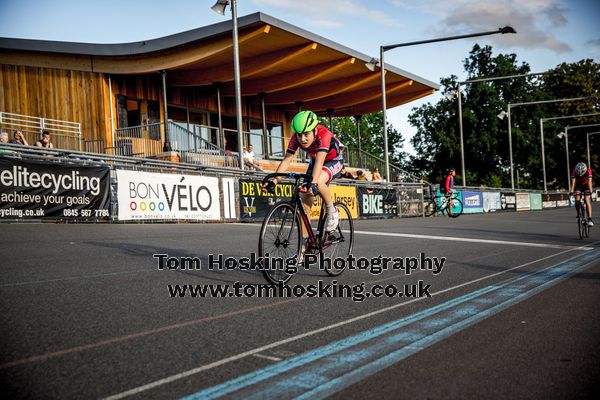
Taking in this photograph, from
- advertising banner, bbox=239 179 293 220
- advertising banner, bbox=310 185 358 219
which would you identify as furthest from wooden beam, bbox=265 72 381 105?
advertising banner, bbox=239 179 293 220

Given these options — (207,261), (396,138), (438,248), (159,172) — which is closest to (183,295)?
(207,261)

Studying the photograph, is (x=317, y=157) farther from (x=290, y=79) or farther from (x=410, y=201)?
(x=290, y=79)

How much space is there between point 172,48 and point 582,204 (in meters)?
20.8

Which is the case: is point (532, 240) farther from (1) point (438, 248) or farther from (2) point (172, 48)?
(2) point (172, 48)

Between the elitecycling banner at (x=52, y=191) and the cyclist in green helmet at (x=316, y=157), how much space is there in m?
6.85

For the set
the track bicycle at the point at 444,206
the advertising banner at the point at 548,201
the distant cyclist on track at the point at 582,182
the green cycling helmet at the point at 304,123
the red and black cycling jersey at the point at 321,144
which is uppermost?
the green cycling helmet at the point at 304,123

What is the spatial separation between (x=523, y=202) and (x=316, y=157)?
124 feet

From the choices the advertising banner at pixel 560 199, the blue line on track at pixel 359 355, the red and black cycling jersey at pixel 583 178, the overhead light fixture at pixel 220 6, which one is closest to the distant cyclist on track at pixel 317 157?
the blue line on track at pixel 359 355

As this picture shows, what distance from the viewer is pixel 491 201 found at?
115 feet

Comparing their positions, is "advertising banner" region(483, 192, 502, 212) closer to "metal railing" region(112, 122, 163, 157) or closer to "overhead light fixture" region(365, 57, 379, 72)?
"overhead light fixture" region(365, 57, 379, 72)

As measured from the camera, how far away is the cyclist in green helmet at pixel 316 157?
6.00 meters

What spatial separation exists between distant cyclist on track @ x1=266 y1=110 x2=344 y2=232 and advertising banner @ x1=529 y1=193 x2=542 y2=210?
3895cm

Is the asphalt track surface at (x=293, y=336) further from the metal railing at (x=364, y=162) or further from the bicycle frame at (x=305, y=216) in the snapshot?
the metal railing at (x=364, y=162)

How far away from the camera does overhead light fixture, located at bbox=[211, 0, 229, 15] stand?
17469 millimetres
